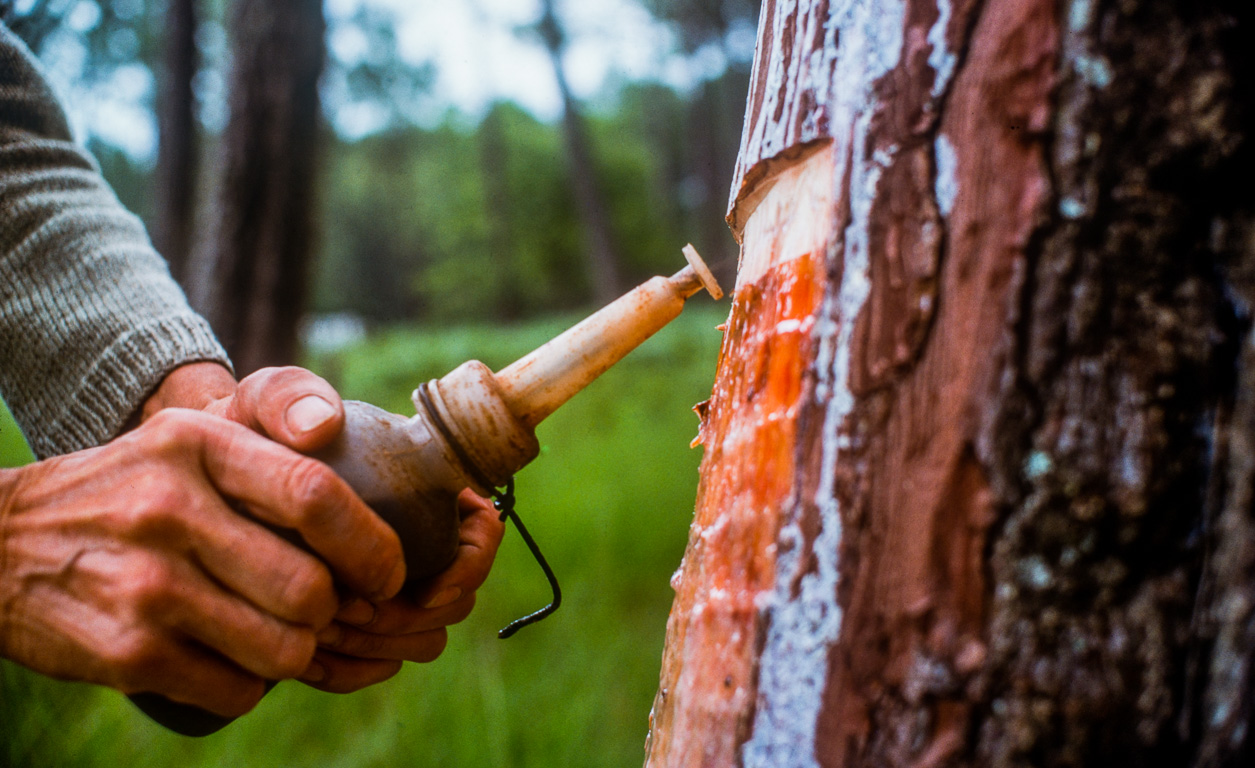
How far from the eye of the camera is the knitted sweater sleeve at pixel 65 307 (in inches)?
50.8

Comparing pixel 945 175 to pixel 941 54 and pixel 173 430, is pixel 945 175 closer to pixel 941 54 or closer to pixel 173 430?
pixel 941 54

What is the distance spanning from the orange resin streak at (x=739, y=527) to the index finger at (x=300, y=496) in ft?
1.24

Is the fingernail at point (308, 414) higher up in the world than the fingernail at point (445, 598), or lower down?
higher up

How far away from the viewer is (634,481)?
3865 mm

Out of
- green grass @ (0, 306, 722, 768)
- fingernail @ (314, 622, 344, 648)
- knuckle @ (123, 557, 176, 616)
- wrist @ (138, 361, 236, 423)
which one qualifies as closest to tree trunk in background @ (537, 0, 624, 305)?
green grass @ (0, 306, 722, 768)

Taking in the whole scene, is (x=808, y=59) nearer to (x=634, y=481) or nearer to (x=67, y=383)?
(x=67, y=383)

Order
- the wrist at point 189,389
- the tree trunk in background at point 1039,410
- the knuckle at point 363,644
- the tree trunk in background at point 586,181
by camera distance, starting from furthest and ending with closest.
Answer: the tree trunk in background at point 586,181, the wrist at point 189,389, the knuckle at point 363,644, the tree trunk in background at point 1039,410

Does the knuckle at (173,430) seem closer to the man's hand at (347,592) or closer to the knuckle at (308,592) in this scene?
the man's hand at (347,592)

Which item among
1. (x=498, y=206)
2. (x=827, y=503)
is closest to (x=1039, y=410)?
(x=827, y=503)

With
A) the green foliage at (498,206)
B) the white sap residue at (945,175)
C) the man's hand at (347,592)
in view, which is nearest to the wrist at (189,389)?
the man's hand at (347,592)

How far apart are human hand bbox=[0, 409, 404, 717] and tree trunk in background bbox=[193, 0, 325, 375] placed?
2603 millimetres

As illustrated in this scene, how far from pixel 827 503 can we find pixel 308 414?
1.99 feet

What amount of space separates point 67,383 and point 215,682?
80 cm

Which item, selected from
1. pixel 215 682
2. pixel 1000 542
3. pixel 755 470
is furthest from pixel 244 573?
pixel 1000 542
